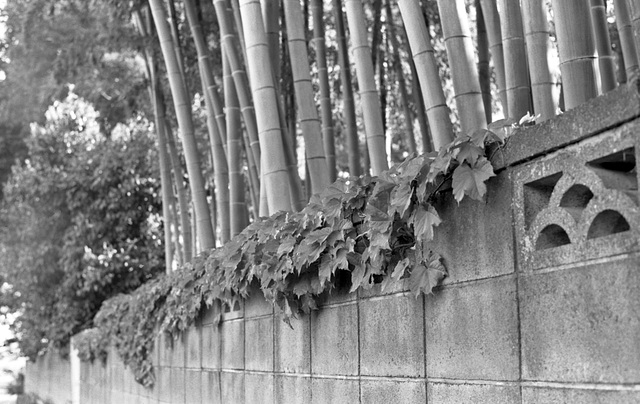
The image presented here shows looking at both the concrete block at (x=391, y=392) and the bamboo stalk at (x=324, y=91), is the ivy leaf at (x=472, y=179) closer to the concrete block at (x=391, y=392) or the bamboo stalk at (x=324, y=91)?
the concrete block at (x=391, y=392)

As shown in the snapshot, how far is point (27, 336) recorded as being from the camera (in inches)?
545

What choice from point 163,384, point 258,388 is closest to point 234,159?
point 163,384

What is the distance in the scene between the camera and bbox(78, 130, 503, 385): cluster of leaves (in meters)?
2.31

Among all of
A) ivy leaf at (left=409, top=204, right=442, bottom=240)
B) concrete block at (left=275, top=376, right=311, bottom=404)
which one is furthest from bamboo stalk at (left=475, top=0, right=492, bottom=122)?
ivy leaf at (left=409, top=204, right=442, bottom=240)

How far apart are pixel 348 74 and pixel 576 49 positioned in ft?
14.6

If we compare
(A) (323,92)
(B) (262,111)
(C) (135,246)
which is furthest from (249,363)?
(C) (135,246)

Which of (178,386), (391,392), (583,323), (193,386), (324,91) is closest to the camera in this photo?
(583,323)

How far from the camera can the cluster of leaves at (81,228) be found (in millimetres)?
12156

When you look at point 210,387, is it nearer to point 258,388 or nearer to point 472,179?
point 258,388

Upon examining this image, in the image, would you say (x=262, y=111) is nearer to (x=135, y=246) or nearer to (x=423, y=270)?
(x=423, y=270)

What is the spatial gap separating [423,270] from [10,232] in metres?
12.1

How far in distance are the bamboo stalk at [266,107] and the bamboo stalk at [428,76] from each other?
109 cm

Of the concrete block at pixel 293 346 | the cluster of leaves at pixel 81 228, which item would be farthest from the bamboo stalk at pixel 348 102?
the cluster of leaves at pixel 81 228

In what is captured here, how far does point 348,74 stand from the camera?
6777 mm
